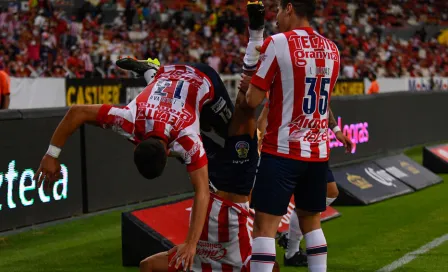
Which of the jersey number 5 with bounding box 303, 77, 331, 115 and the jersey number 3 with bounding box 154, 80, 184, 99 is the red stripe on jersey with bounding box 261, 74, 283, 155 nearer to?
the jersey number 5 with bounding box 303, 77, 331, 115

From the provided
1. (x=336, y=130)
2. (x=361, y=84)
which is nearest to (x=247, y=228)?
(x=336, y=130)

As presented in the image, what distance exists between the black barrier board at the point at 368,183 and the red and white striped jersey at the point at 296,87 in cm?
616

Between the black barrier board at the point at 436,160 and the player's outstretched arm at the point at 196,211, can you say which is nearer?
the player's outstretched arm at the point at 196,211

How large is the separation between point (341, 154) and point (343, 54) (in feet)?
58.0

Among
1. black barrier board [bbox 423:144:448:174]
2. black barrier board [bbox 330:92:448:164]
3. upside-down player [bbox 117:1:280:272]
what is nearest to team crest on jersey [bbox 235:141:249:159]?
upside-down player [bbox 117:1:280:272]

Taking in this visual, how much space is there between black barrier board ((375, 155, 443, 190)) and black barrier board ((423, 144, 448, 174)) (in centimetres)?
138

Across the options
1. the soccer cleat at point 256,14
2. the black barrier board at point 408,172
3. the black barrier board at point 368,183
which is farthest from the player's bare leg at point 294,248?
the black barrier board at point 408,172

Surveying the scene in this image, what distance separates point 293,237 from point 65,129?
2.98 m

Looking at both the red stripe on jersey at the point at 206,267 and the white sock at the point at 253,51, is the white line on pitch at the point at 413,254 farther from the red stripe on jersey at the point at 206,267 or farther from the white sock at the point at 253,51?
the white sock at the point at 253,51

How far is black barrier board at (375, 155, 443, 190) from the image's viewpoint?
12.9m

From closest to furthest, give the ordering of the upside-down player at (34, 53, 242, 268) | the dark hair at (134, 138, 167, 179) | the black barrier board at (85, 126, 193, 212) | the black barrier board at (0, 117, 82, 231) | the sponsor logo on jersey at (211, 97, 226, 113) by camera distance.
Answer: the dark hair at (134, 138, 167, 179), the upside-down player at (34, 53, 242, 268), the sponsor logo on jersey at (211, 97, 226, 113), the black barrier board at (0, 117, 82, 231), the black barrier board at (85, 126, 193, 212)

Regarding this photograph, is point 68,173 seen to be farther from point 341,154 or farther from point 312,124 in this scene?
point 341,154

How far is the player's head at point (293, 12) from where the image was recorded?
5.28 meters

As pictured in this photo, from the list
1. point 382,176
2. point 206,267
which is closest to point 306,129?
point 206,267
